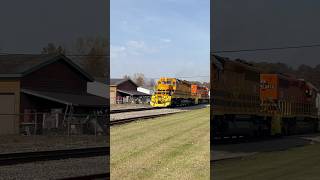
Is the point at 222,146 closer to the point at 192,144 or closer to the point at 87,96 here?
the point at 87,96

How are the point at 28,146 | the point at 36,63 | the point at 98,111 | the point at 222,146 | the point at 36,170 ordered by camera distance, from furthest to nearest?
1. the point at 28,146
2. the point at 36,170
3. the point at 98,111
4. the point at 36,63
5. the point at 222,146

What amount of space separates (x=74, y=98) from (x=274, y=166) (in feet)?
15.0

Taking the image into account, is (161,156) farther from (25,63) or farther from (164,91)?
(164,91)

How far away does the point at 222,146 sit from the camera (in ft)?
26.9

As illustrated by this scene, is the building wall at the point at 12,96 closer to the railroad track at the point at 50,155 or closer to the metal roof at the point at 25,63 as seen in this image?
the metal roof at the point at 25,63

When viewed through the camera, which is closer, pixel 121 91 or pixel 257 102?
pixel 257 102

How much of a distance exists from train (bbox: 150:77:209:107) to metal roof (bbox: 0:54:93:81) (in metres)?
33.1

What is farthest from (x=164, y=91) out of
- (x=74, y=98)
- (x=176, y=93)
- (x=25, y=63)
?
(x=25, y=63)

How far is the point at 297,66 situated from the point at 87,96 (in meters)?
4.55

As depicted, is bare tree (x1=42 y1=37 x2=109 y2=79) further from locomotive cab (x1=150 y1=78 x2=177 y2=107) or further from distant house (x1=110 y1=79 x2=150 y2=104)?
locomotive cab (x1=150 y1=78 x2=177 y2=107)

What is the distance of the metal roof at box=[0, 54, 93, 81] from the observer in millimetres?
8773

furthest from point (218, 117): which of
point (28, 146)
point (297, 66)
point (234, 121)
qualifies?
point (28, 146)

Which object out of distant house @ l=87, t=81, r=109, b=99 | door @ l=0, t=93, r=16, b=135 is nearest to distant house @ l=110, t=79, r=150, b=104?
door @ l=0, t=93, r=16, b=135

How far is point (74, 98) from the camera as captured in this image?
952cm
